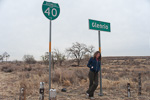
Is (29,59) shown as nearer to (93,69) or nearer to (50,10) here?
(93,69)

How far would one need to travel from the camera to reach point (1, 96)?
5652 mm

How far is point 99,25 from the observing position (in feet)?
18.9

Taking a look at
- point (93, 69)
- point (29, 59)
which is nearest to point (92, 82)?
point (93, 69)

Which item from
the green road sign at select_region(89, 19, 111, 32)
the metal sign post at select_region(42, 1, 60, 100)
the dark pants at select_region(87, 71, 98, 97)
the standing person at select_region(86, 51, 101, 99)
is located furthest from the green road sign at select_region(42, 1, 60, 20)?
the dark pants at select_region(87, 71, 98, 97)

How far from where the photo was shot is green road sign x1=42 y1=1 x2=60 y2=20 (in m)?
4.21

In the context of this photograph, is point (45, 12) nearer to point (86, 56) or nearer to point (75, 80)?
point (75, 80)

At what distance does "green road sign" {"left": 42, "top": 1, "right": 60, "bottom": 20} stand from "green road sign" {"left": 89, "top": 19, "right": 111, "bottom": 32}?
163 cm

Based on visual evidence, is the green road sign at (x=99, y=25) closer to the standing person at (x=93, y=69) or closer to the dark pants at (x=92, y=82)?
the standing person at (x=93, y=69)

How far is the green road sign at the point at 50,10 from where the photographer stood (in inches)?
166

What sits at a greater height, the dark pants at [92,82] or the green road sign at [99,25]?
the green road sign at [99,25]

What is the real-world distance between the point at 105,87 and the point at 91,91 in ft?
7.24

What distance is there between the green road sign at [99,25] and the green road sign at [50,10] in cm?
163

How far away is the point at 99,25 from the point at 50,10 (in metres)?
2.34

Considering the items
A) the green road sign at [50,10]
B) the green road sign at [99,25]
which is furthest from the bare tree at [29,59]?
the green road sign at [50,10]
